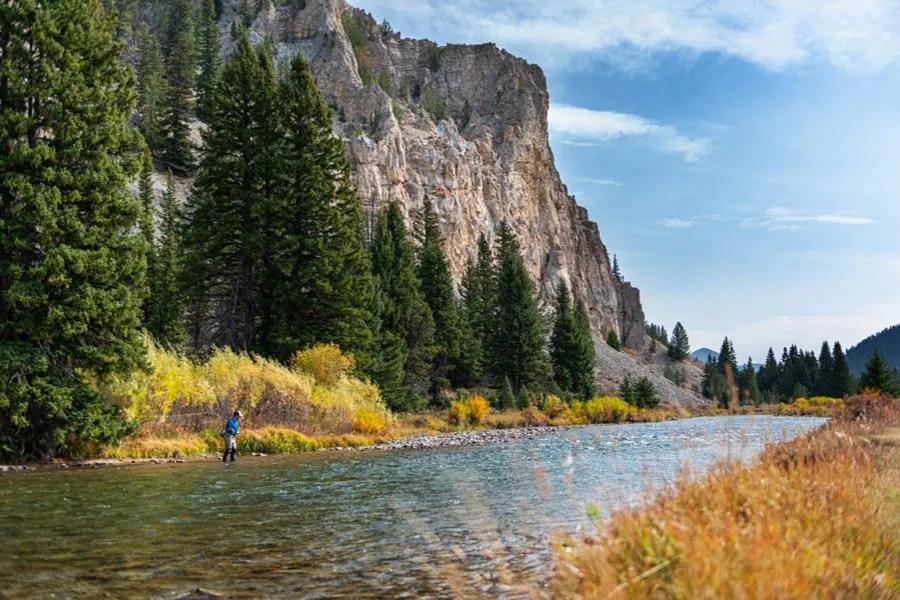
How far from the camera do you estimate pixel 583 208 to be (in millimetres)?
174250

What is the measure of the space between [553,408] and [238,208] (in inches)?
1183

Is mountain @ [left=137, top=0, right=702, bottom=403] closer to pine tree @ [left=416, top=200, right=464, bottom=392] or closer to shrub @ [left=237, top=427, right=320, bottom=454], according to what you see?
pine tree @ [left=416, top=200, right=464, bottom=392]

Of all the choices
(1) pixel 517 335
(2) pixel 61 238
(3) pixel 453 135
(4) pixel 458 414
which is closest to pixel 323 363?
(4) pixel 458 414

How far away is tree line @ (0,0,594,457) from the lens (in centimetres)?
2052

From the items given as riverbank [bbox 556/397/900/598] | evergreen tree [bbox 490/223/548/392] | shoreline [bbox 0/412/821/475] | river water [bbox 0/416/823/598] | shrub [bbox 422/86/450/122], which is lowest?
shoreline [bbox 0/412/821/475]

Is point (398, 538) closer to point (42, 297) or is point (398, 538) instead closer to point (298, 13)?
point (42, 297)

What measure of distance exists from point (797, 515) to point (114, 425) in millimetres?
20824

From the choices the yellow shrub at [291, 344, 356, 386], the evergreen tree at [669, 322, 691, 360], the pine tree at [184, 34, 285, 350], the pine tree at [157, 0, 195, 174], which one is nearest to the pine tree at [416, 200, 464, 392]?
the pine tree at [184, 34, 285, 350]

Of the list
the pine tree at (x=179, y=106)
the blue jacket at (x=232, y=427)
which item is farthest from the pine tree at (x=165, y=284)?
the blue jacket at (x=232, y=427)

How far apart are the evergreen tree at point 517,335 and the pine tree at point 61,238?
53.0 m

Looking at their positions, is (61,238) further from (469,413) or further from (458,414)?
(469,413)

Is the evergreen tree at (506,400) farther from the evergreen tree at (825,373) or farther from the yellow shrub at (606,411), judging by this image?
the evergreen tree at (825,373)

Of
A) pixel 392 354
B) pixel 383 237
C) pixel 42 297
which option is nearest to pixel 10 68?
pixel 42 297

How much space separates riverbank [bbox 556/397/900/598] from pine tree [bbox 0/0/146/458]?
63.6 ft
